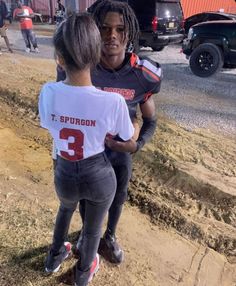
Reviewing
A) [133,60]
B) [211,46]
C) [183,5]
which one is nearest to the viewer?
[133,60]

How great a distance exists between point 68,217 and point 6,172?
7.37 ft

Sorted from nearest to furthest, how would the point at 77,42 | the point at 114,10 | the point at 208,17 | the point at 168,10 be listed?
the point at 77,42
the point at 114,10
the point at 168,10
the point at 208,17

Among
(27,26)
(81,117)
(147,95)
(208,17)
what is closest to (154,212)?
(147,95)

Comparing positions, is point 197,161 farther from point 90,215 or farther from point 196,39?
point 196,39

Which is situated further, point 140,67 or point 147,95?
point 147,95

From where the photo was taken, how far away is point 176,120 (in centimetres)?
651

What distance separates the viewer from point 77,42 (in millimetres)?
1826

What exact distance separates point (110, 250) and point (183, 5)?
18879mm

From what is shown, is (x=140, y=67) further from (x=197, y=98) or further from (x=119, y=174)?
(x=197, y=98)

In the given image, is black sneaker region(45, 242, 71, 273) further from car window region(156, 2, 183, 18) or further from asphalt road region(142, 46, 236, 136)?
car window region(156, 2, 183, 18)

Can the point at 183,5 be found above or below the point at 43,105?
below

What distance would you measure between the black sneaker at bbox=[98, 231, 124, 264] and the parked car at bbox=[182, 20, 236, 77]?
303 inches

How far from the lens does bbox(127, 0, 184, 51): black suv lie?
1238 centimetres

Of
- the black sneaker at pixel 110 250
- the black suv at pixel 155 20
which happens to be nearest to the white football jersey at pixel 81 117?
the black sneaker at pixel 110 250
